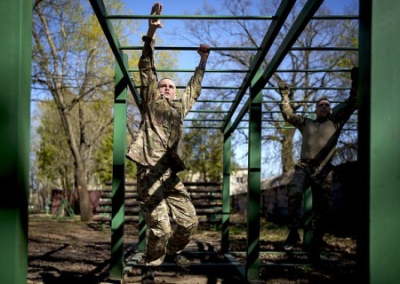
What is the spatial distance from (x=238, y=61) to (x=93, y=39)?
8.61m

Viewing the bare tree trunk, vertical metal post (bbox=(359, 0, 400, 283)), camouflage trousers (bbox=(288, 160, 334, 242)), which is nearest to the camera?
vertical metal post (bbox=(359, 0, 400, 283))

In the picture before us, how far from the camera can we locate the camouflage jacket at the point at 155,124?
13.2 ft

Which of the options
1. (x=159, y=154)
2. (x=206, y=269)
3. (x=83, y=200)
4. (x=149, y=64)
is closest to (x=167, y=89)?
(x=149, y=64)

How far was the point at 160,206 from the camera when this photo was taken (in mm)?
4055

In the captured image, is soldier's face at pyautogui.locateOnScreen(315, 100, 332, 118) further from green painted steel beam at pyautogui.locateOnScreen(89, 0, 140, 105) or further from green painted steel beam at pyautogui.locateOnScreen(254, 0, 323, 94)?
green painted steel beam at pyautogui.locateOnScreen(89, 0, 140, 105)

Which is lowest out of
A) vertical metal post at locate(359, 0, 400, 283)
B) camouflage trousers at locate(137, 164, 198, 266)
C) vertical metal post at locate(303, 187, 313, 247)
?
vertical metal post at locate(303, 187, 313, 247)

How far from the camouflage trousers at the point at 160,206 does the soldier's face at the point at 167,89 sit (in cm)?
65

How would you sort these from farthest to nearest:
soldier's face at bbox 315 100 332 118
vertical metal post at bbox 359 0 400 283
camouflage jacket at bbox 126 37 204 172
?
soldier's face at bbox 315 100 332 118, camouflage jacket at bbox 126 37 204 172, vertical metal post at bbox 359 0 400 283

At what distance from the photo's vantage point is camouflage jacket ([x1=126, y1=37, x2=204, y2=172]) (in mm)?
4016

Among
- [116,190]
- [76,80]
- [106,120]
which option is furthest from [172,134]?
[106,120]

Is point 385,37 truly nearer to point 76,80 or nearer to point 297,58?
point 76,80

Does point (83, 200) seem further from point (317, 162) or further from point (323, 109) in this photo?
point (323, 109)

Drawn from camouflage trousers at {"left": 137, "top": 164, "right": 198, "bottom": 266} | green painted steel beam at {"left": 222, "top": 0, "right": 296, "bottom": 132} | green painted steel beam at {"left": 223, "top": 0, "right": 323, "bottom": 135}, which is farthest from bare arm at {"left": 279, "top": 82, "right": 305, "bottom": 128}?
camouflage trousers at {"left": 137, "top": 164, "right": 198, "bottom": 266}

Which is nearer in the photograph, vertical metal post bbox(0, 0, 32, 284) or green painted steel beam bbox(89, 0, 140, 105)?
vertical metal post bbox(0, 0, 32, 284)
